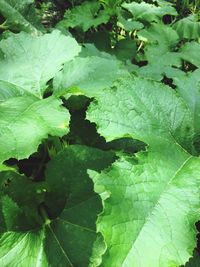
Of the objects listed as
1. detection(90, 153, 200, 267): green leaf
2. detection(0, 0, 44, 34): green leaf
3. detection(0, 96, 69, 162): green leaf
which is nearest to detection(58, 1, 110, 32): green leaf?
detection(0, 0, 44, 34): green leaf

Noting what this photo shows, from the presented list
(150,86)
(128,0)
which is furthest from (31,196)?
(128,0)

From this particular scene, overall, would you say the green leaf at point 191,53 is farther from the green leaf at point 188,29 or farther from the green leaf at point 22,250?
the green leaf at point 22,250

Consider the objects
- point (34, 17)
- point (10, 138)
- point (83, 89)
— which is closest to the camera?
point (10, 138)

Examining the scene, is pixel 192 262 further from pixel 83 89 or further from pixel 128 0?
pixel 128 0

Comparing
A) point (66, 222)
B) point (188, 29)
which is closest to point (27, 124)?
point (66, 222)

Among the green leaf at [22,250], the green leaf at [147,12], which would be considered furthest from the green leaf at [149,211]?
the green leaf at [147,12]
